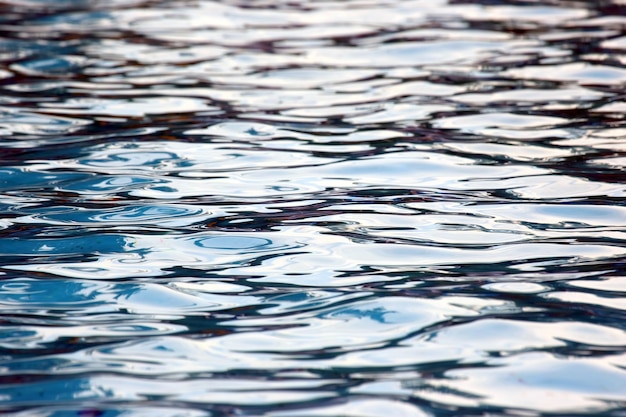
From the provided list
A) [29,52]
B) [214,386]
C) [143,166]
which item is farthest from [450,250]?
[29,52]

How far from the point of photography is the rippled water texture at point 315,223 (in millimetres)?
2305

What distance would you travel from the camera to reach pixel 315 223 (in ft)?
11.3

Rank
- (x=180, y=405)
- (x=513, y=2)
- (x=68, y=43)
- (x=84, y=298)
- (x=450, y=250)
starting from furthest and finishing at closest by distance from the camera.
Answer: (x=513, y=2)
(x=68, y=43)
(x=450, y=250)
(x=84, y=298)
(x=180, y=405)

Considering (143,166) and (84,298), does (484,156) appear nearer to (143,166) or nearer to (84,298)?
(143,166)

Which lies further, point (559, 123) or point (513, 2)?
Result: point (513, 2)

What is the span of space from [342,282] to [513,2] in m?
5.20

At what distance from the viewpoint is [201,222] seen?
3453 mm

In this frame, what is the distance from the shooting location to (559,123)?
471cm

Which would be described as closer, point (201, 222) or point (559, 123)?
point (201, 222)

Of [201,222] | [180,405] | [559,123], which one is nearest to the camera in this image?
[180,405]

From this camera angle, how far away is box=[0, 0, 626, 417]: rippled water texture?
2.30 metres

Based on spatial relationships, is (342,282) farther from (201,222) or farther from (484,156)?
(484,156)

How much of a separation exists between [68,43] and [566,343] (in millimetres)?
4905

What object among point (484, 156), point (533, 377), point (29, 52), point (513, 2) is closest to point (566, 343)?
point (533, 377)
